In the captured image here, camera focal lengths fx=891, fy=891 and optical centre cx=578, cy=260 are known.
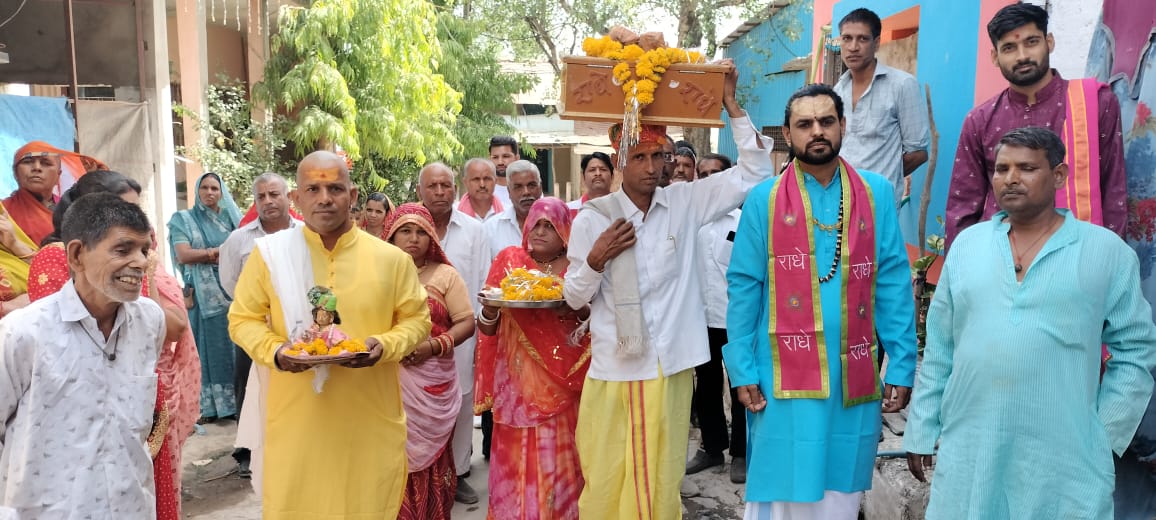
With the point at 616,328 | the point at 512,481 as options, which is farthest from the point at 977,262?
the point at 512,481

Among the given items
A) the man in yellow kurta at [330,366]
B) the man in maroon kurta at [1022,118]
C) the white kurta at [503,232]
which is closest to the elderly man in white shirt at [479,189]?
the white kurta at [503,232]

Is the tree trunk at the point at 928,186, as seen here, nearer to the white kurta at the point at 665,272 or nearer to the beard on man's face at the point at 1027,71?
the beard on man's face at the point at 1027,71

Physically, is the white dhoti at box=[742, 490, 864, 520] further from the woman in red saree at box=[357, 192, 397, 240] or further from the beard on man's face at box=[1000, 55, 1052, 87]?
the woman in red saree at box=[357, 192, 397, 240]

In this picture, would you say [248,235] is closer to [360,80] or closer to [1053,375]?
[1053,375]

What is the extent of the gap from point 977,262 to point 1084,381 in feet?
1.67

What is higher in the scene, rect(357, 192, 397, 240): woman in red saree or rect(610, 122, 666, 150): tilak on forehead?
rect(610, 122, 666, 150): tilak on forehead

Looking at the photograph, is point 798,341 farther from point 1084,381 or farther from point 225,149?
point 225,149

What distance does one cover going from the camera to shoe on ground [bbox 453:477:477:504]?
5.64 m

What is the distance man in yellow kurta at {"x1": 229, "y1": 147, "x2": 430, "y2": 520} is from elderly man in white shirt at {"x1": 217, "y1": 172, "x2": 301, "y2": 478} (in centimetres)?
261

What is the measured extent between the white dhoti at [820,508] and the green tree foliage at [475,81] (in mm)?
14656

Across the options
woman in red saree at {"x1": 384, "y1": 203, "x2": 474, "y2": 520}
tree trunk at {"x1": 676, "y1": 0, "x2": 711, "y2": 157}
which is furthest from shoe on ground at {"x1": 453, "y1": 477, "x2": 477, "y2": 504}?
tree trunk at {"x1": 676, "y1": 0, "x2": 711, "y2": 157}

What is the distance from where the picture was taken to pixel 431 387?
496 centimetres

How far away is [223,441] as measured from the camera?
6.99m

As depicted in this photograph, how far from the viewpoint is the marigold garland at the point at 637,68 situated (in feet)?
12.4
